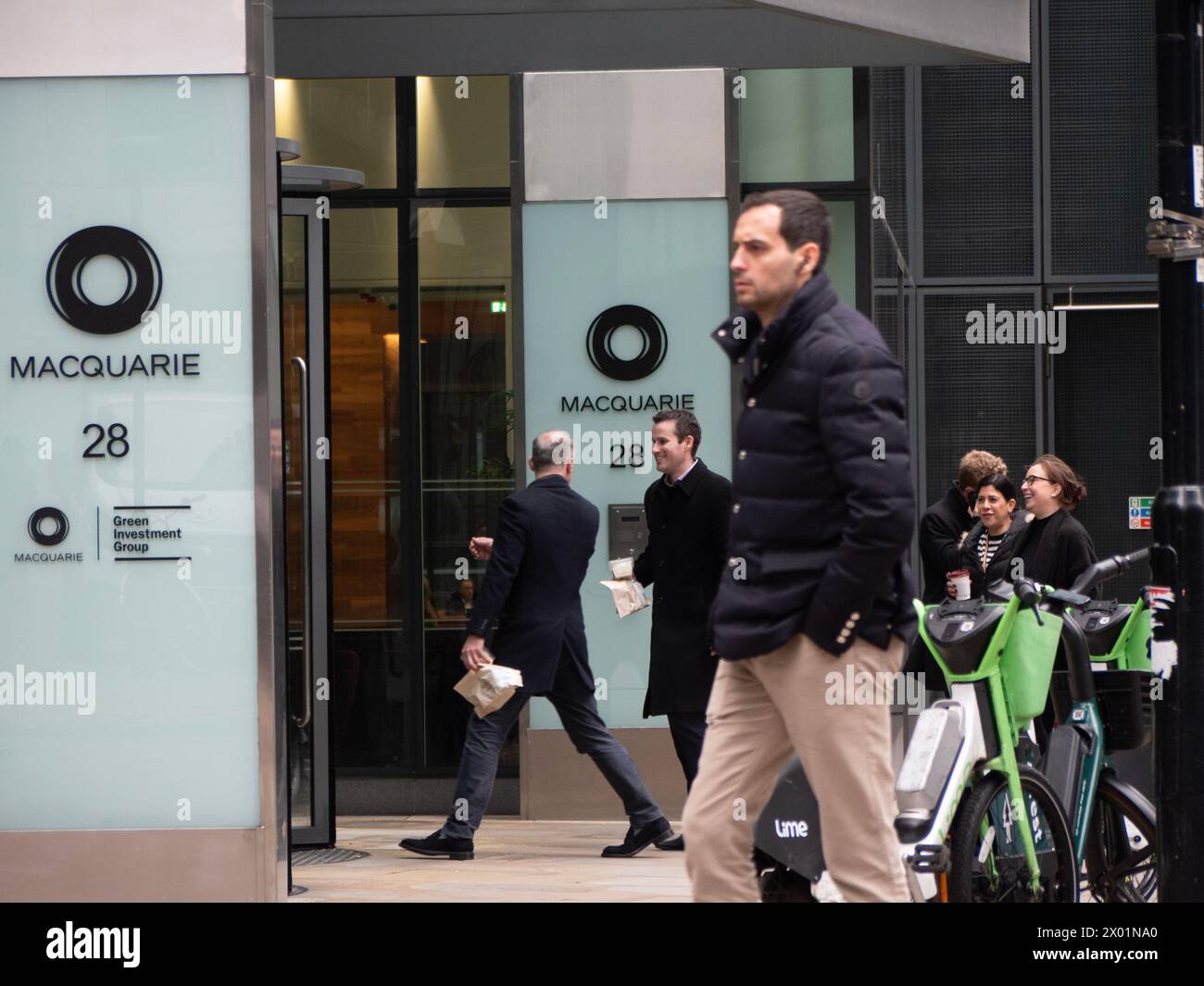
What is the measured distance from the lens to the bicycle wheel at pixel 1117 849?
5.49 metres

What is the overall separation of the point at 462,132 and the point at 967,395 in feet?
14.6

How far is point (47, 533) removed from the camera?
600cm

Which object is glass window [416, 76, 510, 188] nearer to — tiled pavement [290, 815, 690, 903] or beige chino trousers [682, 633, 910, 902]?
tiled pavement [290, 815, 690, 903]

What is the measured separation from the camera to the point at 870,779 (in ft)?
12.6

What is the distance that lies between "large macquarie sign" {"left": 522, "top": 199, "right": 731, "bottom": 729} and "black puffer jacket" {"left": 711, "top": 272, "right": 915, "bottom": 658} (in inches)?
189

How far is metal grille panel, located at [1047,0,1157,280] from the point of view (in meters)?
12.0

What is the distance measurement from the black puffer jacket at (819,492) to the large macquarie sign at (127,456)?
2506mm

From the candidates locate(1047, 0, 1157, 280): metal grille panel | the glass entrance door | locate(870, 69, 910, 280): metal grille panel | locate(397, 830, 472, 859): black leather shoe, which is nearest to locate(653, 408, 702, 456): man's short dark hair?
the glass entrance door

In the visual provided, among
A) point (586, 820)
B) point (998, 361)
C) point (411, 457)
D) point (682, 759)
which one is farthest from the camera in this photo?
point (998, 361)

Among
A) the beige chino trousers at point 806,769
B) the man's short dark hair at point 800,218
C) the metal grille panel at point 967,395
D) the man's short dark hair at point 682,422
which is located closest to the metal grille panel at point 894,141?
the metal grille panel at point 967,395

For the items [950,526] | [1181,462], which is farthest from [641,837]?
[1181,462]
